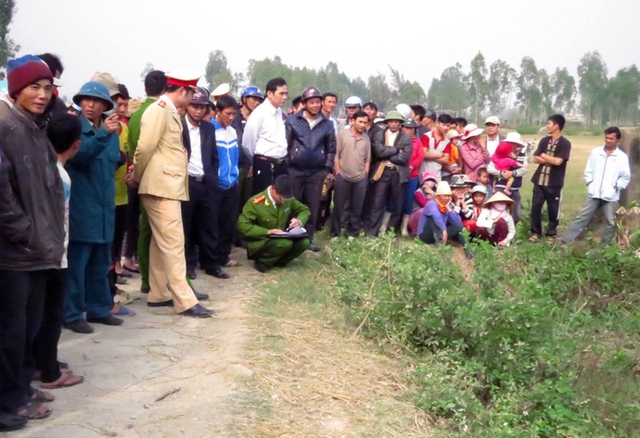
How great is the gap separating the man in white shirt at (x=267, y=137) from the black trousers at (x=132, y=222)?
1.55m

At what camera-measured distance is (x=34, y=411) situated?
380 cm

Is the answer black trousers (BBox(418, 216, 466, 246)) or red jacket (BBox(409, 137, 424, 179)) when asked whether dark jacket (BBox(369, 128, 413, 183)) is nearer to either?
red jacket (BBox(409, 137, 424, 179))

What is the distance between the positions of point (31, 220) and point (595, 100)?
42.0m

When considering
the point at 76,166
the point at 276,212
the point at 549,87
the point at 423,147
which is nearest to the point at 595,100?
the point at 549,87

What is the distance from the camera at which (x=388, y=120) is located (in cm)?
945

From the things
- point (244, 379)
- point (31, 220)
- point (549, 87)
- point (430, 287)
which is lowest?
point (244, 379)

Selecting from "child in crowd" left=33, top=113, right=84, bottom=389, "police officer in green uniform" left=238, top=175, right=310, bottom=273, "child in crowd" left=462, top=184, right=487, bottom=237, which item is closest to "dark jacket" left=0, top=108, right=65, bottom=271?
"child in crowd" left=33, top=113, right=84, bottom=389

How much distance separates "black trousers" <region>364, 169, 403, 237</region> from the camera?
9391 mm

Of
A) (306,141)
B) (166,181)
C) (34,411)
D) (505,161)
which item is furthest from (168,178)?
(505,161)

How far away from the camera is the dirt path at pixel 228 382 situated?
157 inches

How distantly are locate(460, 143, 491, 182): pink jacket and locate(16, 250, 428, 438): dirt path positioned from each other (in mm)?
4854

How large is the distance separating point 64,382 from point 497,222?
667cm

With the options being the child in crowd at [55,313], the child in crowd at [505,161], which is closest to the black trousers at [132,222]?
the child in crowd at [55,313]

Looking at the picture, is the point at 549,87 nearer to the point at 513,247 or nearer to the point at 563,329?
the point at 513,247
